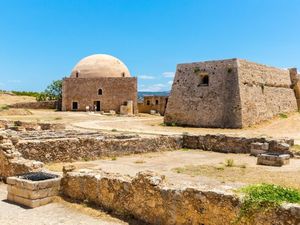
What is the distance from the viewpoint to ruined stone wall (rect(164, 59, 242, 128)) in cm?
2750

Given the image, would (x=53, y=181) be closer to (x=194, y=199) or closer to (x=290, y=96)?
(x=194, y=199)

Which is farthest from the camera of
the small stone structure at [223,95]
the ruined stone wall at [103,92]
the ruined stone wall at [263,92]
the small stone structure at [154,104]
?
the small stone structure at [154,104]

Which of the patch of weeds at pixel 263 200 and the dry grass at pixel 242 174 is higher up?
the patch of weeds at pixel 263 200

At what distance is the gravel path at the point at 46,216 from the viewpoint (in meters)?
6.76

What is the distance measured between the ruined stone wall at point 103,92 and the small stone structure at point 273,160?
32422 mm

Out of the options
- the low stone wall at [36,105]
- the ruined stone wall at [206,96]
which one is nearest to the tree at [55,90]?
the low stone wall at [36,105]

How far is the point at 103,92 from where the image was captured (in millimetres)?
45750

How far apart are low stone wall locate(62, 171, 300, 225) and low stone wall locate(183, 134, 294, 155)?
10.0 metres

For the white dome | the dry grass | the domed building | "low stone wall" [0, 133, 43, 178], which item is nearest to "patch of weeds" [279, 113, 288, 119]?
the domed building

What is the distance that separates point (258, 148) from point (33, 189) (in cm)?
1059

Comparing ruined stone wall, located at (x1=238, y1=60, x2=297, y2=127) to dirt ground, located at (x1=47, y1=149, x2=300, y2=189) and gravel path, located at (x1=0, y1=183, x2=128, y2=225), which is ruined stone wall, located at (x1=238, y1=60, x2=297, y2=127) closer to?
dirt ground, located at (x1=47, y1=149, x2=300, y2=189)

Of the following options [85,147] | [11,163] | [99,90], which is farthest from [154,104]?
[11,163]

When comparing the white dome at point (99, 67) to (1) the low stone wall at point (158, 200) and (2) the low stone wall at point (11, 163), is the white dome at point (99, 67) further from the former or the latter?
(1) the low stone wall at point (158, 200)

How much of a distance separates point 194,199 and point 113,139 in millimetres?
9113
